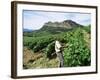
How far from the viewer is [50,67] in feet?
6.78

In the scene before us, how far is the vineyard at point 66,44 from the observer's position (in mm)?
2014

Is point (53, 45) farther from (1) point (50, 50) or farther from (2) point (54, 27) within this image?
(2) point (54, 27)

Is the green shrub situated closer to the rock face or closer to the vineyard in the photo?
the vineyard

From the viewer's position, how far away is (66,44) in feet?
7.03

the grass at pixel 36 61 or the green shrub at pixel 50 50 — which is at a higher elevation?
the green shrub at pixel 50 50

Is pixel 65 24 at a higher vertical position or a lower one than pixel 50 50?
higher

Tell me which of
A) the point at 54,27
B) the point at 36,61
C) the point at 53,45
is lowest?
the point at 36,61

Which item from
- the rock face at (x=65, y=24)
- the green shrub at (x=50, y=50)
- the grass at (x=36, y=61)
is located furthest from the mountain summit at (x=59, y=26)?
the grass at (x=36, y=61)

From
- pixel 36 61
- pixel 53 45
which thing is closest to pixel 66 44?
pixel 53 45

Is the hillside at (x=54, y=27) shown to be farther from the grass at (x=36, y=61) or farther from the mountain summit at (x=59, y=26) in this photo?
the grass at (x=36, y=61)

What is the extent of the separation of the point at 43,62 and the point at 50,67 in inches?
3.0

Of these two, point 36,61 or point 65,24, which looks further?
point 65,24

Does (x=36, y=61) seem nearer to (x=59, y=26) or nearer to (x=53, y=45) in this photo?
(x=53, y=45)

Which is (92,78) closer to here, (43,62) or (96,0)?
(43,62)
